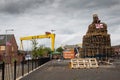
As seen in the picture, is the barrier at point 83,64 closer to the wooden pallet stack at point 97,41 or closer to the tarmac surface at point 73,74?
the tarmac surface at point 73,74

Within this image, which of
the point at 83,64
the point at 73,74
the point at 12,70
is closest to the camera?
the point at 73,74

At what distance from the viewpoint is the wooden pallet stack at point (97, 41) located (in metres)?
63.0

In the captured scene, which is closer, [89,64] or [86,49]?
[89,64]

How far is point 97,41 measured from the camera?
64.9m

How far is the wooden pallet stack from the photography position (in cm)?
6297

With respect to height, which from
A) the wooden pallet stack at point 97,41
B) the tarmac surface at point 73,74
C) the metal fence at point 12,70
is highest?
the wooden pallet stack at point 97,41

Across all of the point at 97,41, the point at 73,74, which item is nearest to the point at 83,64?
the point at 73,74

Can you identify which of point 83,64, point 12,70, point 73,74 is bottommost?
point 73,74

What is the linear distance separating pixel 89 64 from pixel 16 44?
7970 cm

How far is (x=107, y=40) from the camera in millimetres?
65312

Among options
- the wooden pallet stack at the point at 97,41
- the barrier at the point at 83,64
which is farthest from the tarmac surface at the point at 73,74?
the wooden pallet stack at the point at 97,41

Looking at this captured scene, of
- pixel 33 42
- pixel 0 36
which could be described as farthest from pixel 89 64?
pixel 0 36

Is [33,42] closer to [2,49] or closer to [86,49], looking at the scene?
[86,49]

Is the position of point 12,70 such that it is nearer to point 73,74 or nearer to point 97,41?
point 73,74
